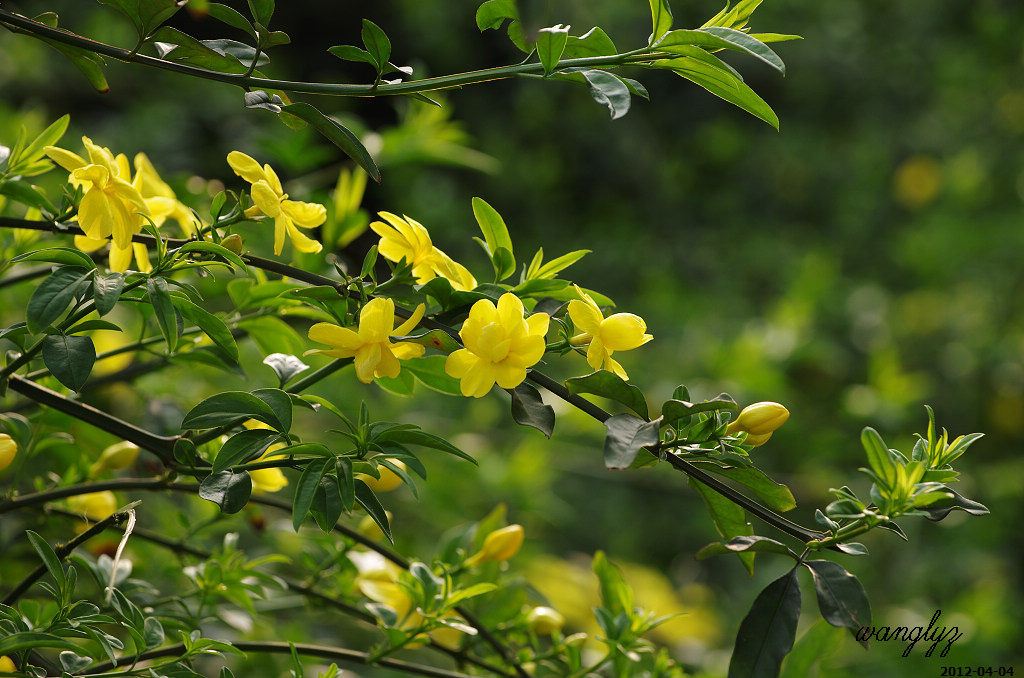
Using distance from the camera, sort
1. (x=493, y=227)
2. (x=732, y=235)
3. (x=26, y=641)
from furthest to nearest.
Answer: (x=732, y=235) → (x=493, y=227) → (x=26, y=641)

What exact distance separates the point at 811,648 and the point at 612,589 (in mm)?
137

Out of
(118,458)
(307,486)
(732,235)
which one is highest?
(307,486)

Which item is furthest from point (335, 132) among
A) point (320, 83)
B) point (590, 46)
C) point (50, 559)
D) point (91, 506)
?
point (91, 506)

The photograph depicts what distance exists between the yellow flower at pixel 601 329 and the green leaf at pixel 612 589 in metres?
0.23

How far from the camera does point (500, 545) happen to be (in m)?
0.54

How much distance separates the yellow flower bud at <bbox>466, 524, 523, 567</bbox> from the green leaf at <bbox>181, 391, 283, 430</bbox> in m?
0.23

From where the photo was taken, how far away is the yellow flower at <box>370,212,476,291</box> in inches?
15.1

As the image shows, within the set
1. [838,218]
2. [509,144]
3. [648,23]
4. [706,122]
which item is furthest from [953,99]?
[509,144]

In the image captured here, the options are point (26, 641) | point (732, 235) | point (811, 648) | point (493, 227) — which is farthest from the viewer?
point (732, 235)

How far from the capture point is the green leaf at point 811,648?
1.71 feet

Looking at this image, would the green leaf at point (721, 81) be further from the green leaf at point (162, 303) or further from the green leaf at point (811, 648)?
the green leaf at point (811, 648)

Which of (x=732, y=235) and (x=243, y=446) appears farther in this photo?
(x=732, y=235)

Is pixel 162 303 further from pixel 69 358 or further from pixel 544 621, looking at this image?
pixel 544 621

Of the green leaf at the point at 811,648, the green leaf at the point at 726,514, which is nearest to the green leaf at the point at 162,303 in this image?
the green leaf at the point at 726,514
